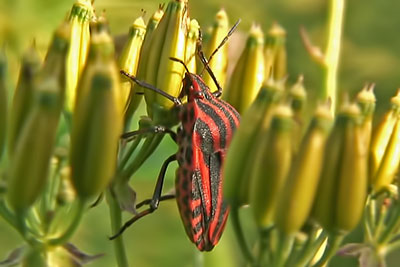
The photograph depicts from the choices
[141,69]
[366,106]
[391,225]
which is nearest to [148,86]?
[141,69]

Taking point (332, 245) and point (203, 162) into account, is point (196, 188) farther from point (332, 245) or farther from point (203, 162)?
point (332, 245)

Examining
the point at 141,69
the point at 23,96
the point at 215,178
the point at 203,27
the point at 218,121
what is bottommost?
the point at 215,178

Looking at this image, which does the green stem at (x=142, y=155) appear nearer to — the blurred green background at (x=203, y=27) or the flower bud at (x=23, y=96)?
the flower bud at (x=23, y=96)

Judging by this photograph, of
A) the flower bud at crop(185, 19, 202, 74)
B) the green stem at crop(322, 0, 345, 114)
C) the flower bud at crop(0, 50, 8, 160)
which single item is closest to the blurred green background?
the green stem at crop(322, 0, 345, 114)

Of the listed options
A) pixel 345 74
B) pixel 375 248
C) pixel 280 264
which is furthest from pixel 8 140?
pixel 345 74

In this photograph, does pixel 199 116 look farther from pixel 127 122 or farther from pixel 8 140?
pixel 8 140

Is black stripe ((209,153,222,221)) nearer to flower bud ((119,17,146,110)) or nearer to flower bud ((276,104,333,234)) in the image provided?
flower bud ((119,17,146,110))
